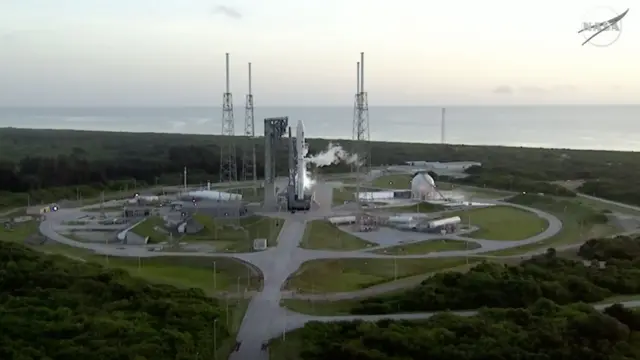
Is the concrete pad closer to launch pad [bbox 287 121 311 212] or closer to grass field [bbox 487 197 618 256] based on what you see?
grass field [bbox 487 197 618 256]

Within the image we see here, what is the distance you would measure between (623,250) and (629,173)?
40607 mm

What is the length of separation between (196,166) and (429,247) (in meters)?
45.0

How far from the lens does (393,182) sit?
6262 centimetres

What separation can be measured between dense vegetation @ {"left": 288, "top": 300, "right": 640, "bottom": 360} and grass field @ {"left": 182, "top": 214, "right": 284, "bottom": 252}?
48.7ft

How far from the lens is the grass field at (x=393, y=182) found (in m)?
60.5

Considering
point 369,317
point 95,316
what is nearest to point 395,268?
point 369,317

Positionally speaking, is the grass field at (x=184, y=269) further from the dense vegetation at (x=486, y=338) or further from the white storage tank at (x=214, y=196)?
the white storage tank at (x=214, y=196)

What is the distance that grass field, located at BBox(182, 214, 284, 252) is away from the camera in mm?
36281

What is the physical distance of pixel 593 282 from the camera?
26859mm

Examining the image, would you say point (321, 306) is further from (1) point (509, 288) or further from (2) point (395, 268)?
(1) point (509, 288)

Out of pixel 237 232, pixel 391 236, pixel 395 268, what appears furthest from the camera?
pixel 237 232


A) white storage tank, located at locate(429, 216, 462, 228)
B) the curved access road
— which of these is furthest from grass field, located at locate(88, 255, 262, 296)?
white storage tank, located at locate(429, 216, 462, 228)

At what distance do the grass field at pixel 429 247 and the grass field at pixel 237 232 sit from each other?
680 centimetres

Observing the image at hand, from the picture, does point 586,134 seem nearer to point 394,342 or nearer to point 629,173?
point 629,173
